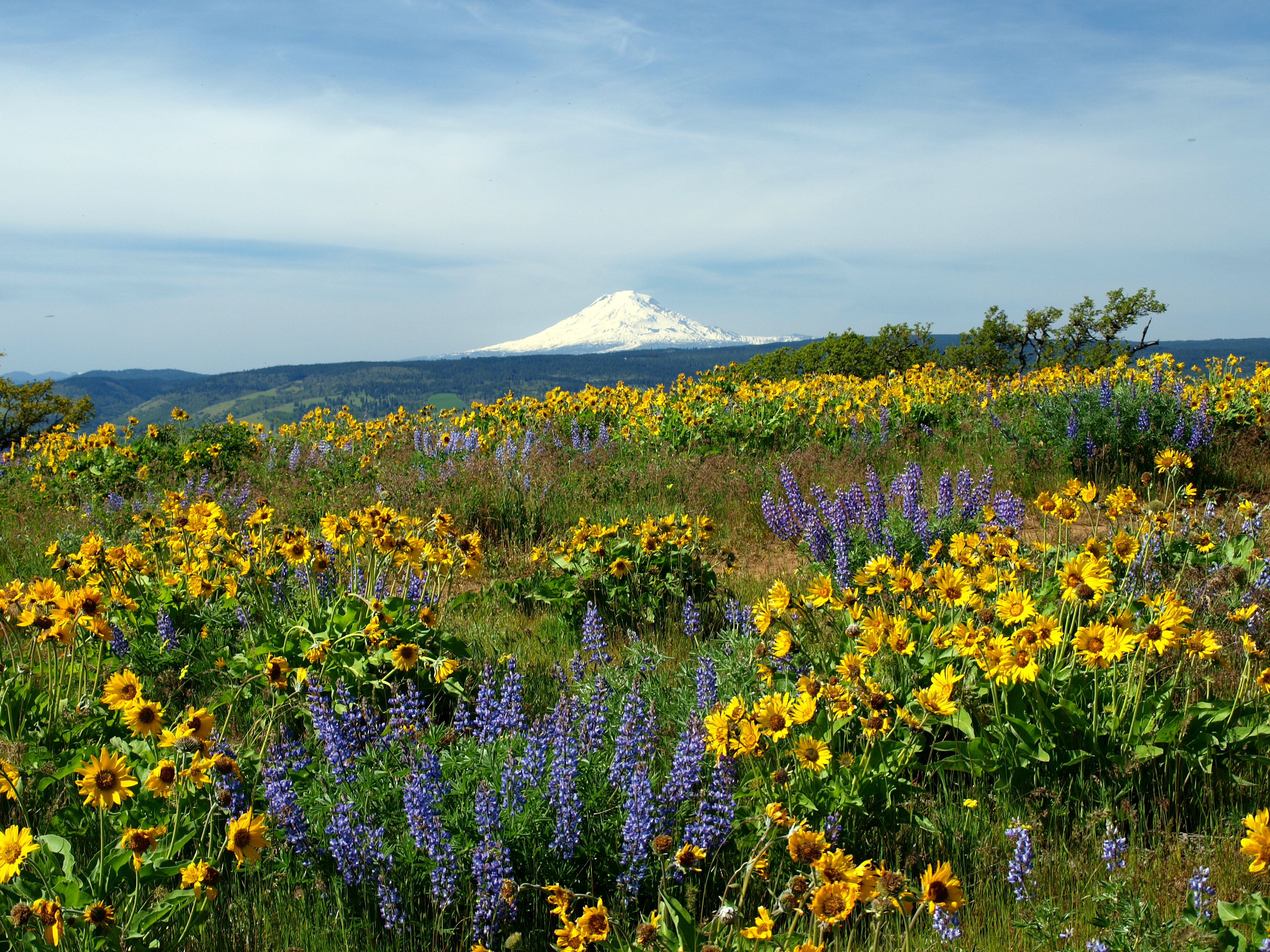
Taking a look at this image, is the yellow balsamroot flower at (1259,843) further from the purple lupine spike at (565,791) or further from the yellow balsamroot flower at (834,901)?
the purple lupine spike at (565,791)

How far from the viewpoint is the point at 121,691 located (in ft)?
7.78

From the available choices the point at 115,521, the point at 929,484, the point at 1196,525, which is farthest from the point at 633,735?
the point at 115,521

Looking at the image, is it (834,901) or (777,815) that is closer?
(834,901)

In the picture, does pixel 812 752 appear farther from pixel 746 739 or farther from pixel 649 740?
pixel 649 740

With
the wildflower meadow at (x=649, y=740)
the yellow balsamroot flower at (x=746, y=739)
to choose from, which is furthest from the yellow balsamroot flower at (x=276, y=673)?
the yellow balsamroot flower at (x=746, y=739)

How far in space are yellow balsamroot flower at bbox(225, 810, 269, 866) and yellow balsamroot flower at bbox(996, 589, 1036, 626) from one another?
2.43 metres

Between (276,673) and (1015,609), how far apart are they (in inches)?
107

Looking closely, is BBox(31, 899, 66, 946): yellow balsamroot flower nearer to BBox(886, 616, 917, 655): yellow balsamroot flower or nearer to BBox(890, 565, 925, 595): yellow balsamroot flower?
BBox(886, 616, 917, 655): yellow balsamroot flower

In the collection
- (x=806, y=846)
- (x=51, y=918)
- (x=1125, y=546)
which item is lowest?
(x=51, y=918)

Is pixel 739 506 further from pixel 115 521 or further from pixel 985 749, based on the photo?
pixel 115 521

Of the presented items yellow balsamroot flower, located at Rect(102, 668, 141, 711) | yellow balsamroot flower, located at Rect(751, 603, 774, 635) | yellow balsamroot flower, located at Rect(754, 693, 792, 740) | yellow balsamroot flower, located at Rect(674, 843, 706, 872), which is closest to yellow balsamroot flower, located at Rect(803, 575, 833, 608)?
yellow balsamroot flower, located at Rect(751, 603, 774, 635)

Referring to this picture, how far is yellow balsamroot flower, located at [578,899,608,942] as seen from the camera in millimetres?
1690

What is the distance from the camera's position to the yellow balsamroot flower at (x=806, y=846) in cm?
175

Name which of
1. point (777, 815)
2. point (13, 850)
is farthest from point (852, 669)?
point (13, 850)
